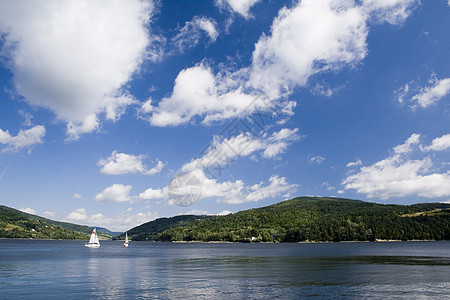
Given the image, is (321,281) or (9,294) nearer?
(9,294)

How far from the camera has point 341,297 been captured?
45.1m

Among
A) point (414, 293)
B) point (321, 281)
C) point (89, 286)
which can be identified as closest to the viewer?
point (414, 293)

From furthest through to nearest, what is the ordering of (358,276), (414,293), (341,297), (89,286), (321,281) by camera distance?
(358,276), (321,281), (89,286), (414,293), (341,297)

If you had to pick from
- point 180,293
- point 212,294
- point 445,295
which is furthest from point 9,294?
point 445,295

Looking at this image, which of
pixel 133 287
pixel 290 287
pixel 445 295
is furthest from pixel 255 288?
pixel 445 295

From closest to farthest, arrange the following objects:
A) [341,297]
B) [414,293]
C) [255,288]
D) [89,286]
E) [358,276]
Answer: [341,297] → [414,293] → [255,288] → [89,286] → [358,276]

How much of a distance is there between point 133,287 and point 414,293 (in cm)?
4172

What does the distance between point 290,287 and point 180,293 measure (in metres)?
17.1

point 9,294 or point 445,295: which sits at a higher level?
point 9,294

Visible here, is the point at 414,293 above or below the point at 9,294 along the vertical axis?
below

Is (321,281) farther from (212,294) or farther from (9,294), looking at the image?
(9,294)

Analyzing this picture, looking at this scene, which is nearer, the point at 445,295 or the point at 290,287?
the point at 445,295

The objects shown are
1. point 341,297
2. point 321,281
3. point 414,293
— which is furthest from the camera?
point 321,281

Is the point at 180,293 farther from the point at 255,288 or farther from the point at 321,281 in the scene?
the point at 321,281
